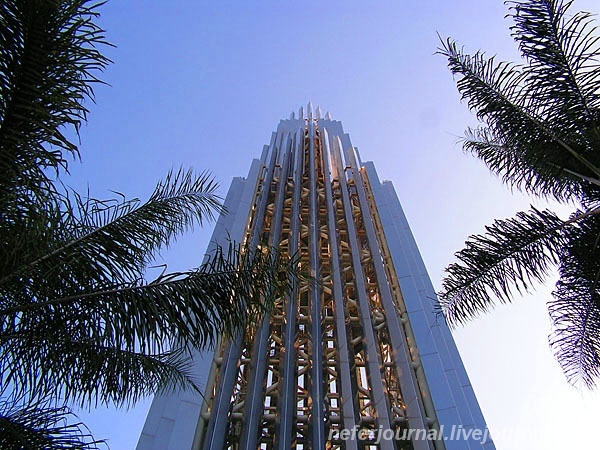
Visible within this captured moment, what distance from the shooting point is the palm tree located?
2.89 metres

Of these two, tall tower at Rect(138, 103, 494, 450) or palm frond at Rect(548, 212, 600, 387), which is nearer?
palm frond at Rect(548, 212, 600, 387)

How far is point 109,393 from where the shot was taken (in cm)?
378

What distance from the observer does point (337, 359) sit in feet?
34.1

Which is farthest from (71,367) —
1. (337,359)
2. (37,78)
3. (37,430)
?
(337,359)

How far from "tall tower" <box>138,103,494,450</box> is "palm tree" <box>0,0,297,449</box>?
37.3 inches

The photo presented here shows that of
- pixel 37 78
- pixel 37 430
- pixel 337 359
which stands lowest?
pixel 37 430

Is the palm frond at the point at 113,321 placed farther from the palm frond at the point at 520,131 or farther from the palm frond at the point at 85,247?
the palm frond at the point at 520,131

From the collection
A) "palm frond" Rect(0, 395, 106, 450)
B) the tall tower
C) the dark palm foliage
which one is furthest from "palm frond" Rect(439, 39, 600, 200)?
"palm frond" Rect(0, 395, 106, 450)

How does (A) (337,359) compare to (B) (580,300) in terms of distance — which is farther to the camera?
(A) (337,359)

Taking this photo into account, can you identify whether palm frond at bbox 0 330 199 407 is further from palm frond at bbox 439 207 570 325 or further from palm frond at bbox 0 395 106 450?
palm frond at bbox 439 207 570 325

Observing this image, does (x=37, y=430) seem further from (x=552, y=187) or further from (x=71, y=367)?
(x=552, y=187)

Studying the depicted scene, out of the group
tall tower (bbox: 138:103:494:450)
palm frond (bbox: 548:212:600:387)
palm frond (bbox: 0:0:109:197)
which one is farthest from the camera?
tall tower (bbox: 138:103:494:450)

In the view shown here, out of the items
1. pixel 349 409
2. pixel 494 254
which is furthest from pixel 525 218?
pixel 349 409

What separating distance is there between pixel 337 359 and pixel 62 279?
7898mm
